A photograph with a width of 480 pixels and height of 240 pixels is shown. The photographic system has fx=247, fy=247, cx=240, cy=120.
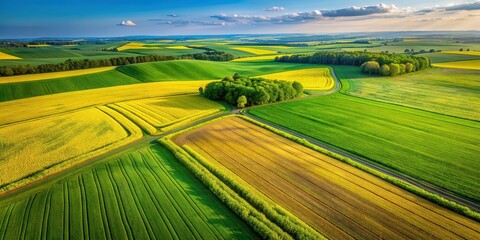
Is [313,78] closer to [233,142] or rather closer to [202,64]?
[202,64]

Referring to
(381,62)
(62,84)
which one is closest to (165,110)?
(62,84)

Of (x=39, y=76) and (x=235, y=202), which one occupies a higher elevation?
(x=39, y=76)

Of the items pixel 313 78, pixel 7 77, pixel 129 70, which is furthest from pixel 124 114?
pixel 313 78

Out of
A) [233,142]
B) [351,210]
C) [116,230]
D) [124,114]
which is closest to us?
[116,230]

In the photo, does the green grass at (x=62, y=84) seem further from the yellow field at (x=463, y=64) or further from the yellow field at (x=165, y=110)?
the yellow field at (x=463, y=64)

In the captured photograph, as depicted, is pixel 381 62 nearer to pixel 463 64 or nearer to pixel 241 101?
pixel 463 64

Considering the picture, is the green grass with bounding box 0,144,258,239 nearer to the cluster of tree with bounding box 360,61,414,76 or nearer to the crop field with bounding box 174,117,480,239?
the crop field with bounding box 174,117,480,239
